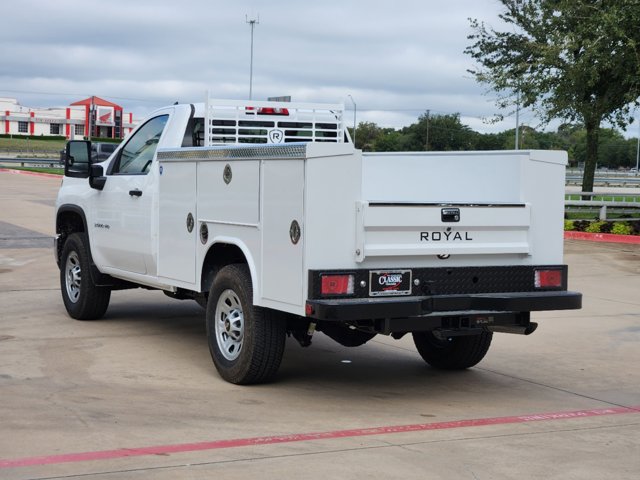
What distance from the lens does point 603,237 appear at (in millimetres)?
23516

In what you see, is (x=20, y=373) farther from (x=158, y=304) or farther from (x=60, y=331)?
(x=158, y=304)

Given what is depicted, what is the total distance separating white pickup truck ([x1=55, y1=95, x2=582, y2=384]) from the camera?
733cm

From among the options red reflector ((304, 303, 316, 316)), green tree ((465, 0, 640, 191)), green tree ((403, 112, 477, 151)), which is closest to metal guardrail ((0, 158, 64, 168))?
green tree ((403, 112, 477, 151))

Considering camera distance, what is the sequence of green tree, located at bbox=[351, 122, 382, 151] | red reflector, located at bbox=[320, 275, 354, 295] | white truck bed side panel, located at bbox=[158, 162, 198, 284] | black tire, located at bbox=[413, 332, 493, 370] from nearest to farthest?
red reflector, located at bbox=[320, 275, 354, 295], white truck bed side panel, located at bbox=[158, 162, 198, 284], black tire, located at bbox=[413, 332, 493, 370], green tree, located at bbox=[351, 122, 382, 151]

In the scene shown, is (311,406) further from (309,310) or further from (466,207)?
(466,207)

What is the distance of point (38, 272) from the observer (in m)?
15.6

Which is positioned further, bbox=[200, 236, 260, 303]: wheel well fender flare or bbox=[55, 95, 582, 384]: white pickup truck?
bbox=[200, 236, 260, 303]: wheel well fender flare

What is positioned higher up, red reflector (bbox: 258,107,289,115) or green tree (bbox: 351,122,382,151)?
green tree (bbox: 351,122,382,151)

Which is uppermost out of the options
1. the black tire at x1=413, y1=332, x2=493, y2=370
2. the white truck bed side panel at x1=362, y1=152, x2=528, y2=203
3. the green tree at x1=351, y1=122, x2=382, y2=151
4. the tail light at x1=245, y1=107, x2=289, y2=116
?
the green tree at x1=351, y1=122, x2=382, y2=151

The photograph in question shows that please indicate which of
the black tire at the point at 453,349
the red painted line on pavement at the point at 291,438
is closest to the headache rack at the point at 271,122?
the black tire at the point at 453,349

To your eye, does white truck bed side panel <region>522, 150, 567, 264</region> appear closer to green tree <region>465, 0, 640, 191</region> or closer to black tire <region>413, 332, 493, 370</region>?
black tire <region>413, 332, 493, 370</region>

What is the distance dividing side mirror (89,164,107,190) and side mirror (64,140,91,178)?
99mm

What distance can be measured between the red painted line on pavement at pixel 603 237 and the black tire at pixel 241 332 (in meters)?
16.4

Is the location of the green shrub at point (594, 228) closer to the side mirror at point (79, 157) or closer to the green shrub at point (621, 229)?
the green shrub at point (621, 229)
